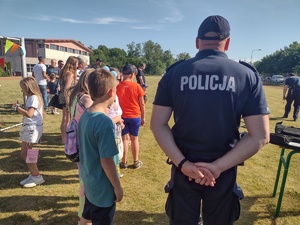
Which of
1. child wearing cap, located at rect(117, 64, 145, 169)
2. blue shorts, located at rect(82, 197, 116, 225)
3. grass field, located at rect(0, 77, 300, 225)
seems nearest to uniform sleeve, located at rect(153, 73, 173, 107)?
blue shorts, located at rect(82, 197, 116, 225)

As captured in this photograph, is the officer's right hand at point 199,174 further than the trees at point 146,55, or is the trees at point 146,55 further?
the trees at point 146,55

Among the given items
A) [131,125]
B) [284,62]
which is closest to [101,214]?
[131,125]

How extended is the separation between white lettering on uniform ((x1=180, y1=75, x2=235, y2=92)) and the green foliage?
5585cm

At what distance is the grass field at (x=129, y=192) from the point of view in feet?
10.3

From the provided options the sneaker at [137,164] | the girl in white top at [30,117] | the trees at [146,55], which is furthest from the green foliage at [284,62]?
the girl in white top at [30,117]

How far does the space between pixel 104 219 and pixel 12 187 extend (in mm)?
2459

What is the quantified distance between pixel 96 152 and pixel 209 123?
930mm

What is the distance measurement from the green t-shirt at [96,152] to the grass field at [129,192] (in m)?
1.20

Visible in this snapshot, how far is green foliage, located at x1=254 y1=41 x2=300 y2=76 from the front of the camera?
52938mm

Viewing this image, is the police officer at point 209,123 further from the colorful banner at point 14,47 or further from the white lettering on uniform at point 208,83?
the colorful banner at point 14,47

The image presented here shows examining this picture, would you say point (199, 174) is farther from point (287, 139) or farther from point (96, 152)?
point (287, 139)

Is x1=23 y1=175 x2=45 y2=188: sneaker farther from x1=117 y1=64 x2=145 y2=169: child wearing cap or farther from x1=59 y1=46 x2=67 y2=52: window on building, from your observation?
x1=59 y1=46 x2=67 y2=52: window on building

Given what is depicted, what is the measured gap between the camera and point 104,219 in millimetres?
2098

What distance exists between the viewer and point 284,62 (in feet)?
186
